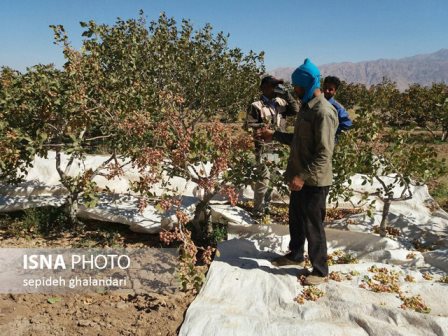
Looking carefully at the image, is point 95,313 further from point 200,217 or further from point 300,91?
point 300,91

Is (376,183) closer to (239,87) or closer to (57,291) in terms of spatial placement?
(57,291)

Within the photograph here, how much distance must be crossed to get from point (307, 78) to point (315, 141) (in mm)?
581

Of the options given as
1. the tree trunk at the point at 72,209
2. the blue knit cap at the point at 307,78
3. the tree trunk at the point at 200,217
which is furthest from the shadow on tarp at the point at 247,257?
the tree trunk at the point at 72,209

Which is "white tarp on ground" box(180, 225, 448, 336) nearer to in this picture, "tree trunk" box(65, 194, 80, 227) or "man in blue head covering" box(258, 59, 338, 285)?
"man in blue head covering" box(258, 59, 338, 285)

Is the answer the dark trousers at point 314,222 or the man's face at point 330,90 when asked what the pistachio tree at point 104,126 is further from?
the man's face at point 330,90

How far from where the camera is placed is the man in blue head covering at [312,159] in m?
3.28

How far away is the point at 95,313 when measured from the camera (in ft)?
11.4

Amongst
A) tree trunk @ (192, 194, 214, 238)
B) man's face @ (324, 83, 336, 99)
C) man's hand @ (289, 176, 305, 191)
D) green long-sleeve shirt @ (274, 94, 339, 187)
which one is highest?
man's face @ (324, 83, 336, 99)

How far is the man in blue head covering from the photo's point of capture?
328 cm

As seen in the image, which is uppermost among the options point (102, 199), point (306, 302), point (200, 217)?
point (102, 199)

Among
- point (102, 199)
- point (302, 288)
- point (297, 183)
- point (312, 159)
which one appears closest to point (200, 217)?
point (102, 199)

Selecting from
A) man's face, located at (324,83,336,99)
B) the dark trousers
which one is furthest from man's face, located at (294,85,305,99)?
man's face, located at (324,83,336,99)

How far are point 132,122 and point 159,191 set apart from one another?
6.93 feet

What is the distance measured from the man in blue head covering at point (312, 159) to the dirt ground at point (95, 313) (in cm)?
133
